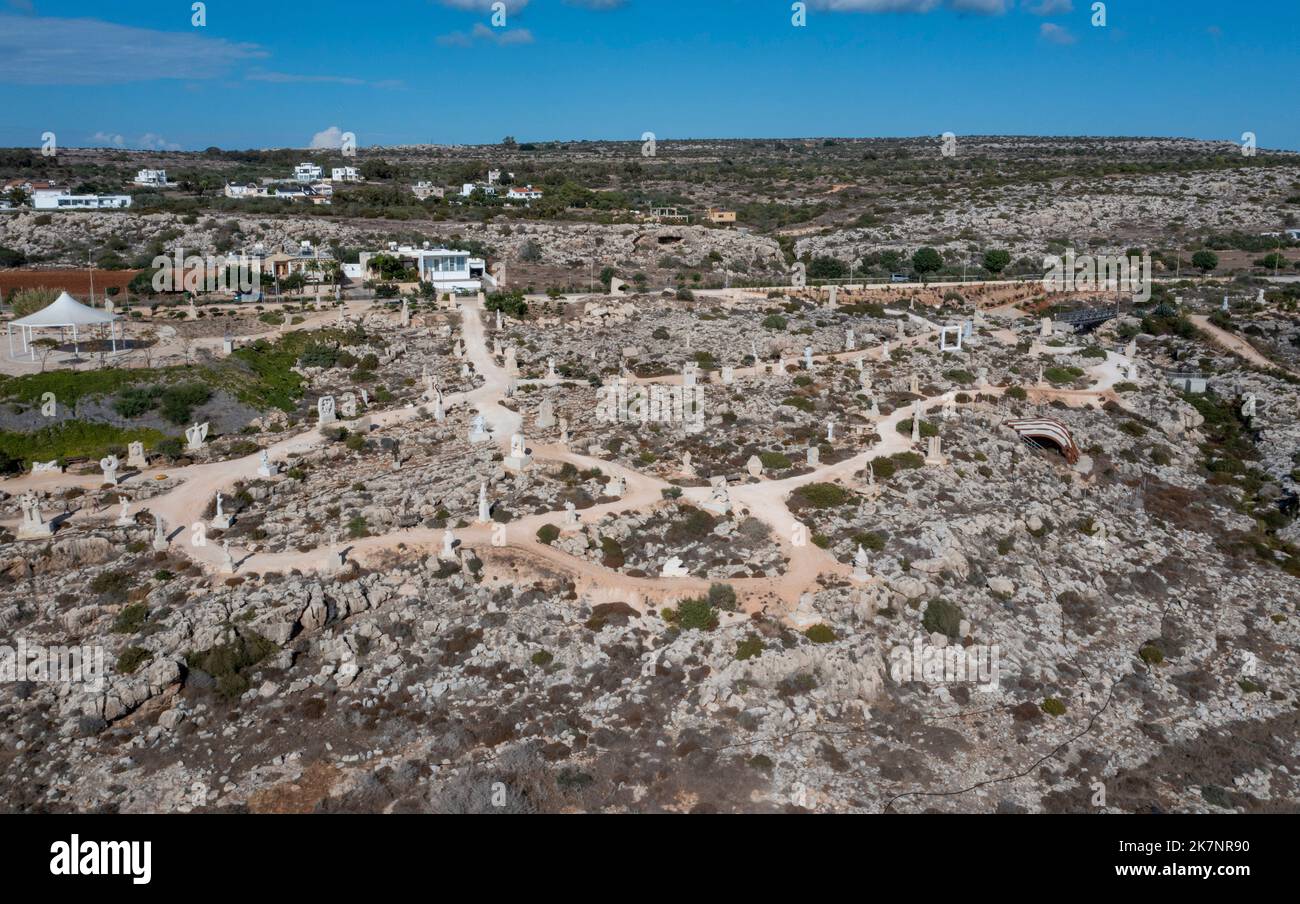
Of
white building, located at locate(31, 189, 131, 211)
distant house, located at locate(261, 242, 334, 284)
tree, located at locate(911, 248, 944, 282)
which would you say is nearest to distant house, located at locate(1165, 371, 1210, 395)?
tree, located at locate(911, 248, 944, 282)

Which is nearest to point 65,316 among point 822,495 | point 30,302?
point 30,302

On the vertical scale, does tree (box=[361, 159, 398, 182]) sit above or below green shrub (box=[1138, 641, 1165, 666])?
above

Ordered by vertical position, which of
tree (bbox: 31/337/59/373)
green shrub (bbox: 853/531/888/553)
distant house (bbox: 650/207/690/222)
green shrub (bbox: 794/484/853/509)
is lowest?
green shrub (bbox: 853/531/888/553)

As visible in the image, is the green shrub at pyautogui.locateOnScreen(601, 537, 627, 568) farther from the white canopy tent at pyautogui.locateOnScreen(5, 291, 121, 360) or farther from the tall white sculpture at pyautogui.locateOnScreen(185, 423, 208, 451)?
the white canopy tent at pyautogui.locateOnScreen(5, 291, 121, 360)

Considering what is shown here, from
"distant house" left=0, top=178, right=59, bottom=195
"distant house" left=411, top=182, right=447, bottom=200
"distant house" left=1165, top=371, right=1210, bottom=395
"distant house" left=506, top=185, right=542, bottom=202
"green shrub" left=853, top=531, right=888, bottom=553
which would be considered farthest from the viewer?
"distant house" left=506, top=185, right=542, bottom=202

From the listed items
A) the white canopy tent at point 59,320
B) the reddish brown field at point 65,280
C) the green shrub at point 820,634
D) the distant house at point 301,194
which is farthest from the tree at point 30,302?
the green shrub at point 820,634

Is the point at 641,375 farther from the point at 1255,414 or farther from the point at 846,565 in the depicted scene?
the point at 1255,414

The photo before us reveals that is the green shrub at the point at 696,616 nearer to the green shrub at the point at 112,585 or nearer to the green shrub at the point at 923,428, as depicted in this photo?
the green shrub at the point at 112,585

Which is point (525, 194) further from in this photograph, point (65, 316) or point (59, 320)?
point (59, 320)
